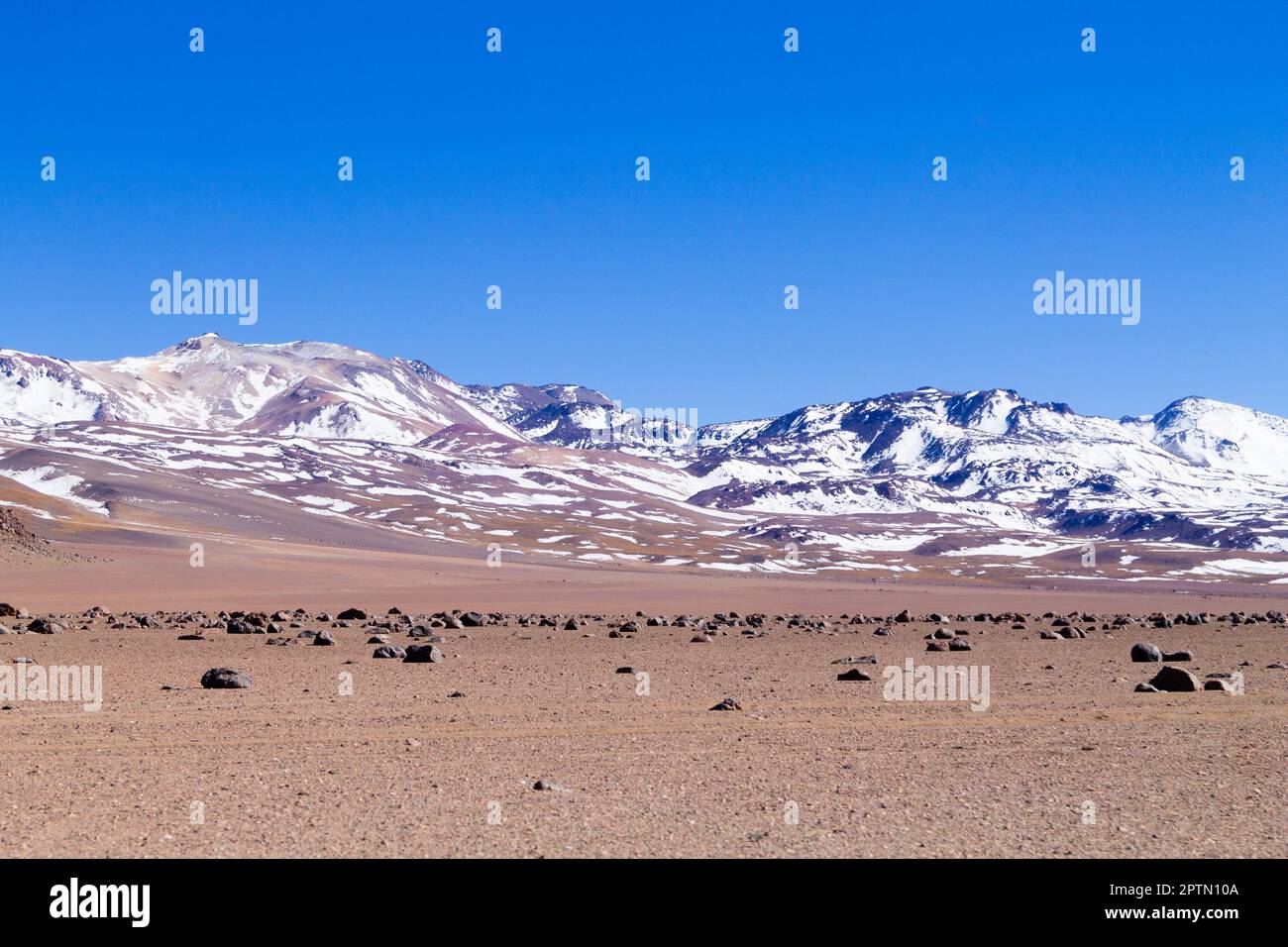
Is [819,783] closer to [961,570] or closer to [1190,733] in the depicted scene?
[1190,733]

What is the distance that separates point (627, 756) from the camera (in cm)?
1559

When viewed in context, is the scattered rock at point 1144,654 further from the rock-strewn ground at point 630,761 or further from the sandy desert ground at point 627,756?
the sandy desert ground at point 627,756

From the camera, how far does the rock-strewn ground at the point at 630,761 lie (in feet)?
37.1

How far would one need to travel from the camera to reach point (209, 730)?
17406 millimetres

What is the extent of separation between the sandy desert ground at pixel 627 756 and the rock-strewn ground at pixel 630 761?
5cm

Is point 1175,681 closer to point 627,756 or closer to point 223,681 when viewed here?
point 627,756

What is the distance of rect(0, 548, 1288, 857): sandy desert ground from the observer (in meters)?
11.3

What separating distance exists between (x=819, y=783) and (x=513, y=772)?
3.57 metres

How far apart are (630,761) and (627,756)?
370mm
